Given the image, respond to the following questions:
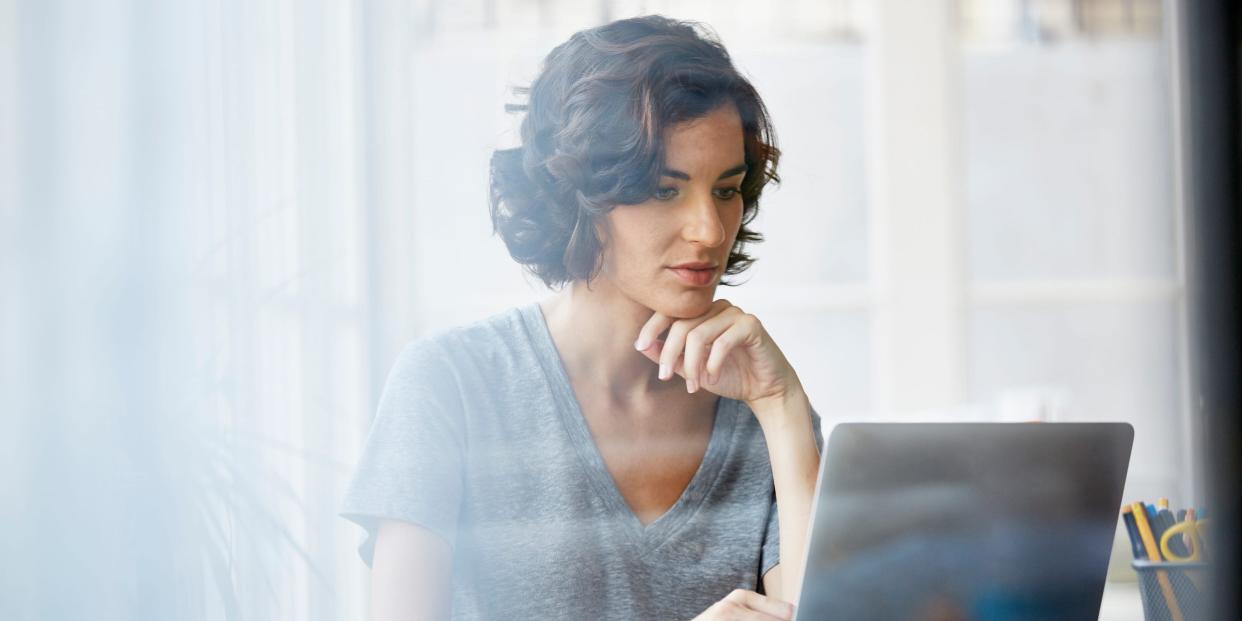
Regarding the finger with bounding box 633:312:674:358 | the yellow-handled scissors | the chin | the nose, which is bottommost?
the yellow-handled scissors

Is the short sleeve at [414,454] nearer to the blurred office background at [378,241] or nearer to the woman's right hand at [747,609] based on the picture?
the blurred office background at [378,241]

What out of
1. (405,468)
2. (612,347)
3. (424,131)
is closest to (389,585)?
(405,468)

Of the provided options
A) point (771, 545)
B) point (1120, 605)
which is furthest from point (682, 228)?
point (1120, 605)

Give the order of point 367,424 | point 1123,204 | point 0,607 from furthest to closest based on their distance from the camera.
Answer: point 1123,204 < point 367,424 < point 0,607

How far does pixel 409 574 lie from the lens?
0.84 m

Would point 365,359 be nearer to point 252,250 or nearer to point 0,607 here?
point 252,250

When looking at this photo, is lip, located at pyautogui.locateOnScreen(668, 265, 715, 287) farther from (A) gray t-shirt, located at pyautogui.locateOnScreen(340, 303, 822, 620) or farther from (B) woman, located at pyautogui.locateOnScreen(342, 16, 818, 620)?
(A) gray t-shirt, located at pyautogui.locateOnScreen(340, 303, 822, 620)

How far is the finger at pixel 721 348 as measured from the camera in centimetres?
89

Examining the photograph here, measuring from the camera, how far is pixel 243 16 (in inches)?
31.7

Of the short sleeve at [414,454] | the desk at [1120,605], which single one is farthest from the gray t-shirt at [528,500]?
the desk at [1120,605]

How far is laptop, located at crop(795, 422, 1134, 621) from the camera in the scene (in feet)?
2.53

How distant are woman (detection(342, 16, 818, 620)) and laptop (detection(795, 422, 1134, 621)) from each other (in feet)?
Result: 0.29

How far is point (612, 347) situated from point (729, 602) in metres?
0.22

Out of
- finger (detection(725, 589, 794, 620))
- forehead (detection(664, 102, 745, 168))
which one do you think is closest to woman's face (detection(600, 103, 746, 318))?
forehead (detection(664, 102, 745, 168))
